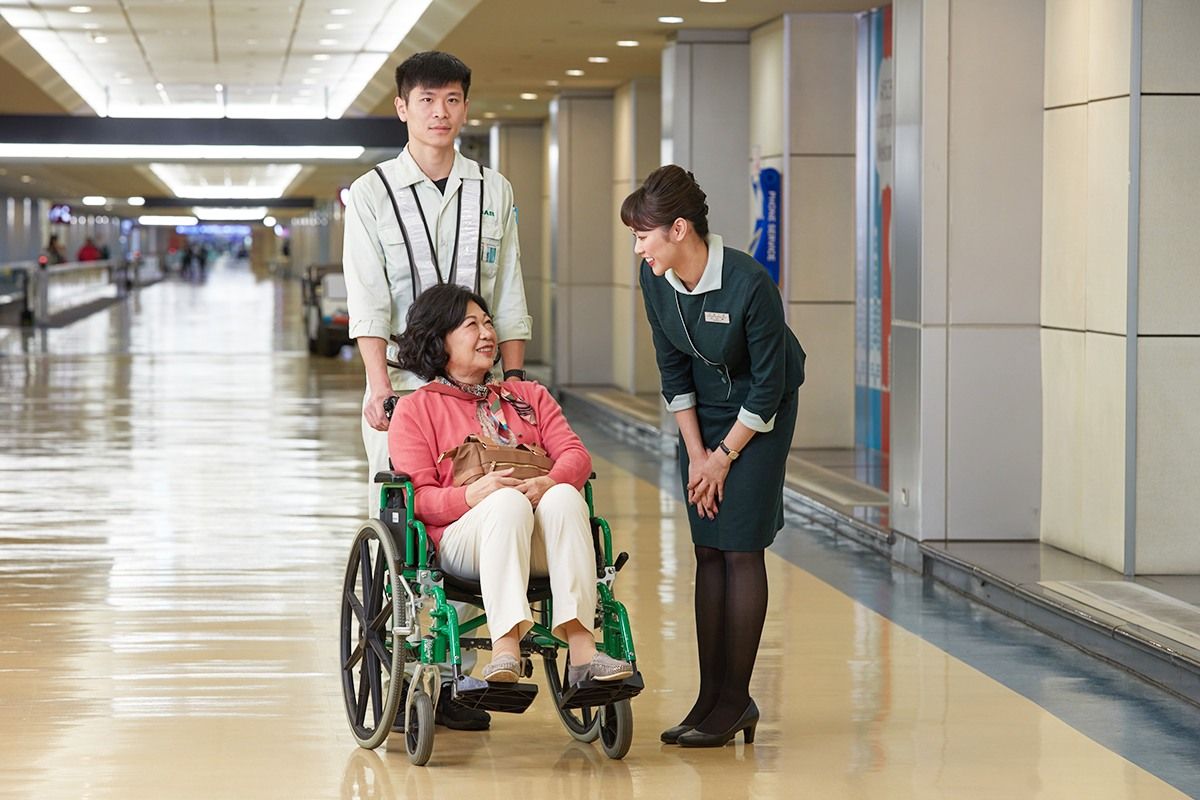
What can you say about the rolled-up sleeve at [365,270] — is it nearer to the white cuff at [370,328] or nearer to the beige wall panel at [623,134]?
the white cuff at [370,328]

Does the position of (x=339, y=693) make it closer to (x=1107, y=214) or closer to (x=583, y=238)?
(x=1107, y=214)

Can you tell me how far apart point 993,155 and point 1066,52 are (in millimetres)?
475

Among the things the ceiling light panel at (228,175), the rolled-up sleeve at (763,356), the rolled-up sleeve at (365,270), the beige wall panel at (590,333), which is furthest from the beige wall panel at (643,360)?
the ceiling light panel at (228,175)

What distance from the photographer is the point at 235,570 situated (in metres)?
6.95

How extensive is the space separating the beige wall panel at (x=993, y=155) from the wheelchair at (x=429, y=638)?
314 centimetres

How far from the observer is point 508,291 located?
4531 millimetres

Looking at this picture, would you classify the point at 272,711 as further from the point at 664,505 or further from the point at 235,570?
the point at 664,505

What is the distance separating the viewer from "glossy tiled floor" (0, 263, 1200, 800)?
13.2 feet

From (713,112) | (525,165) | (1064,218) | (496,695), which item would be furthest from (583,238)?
(496,695)

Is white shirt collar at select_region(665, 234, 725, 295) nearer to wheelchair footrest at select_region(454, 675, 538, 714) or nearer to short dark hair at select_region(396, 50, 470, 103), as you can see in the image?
short dark hair at select_region(396, 50, 470, 103)

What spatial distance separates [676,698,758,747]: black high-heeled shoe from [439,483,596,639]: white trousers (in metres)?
0.52

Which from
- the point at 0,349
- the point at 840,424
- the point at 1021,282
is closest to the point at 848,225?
the point at 840,424

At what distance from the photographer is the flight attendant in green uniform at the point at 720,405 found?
13.6 feet

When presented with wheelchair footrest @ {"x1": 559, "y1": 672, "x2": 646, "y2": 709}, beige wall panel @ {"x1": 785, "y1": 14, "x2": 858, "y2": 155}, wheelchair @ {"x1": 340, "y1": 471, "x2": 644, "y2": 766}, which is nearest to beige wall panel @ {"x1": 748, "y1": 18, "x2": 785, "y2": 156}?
beige wall panel @ {"x1": 785, "y1": 14, "x2": 858, "y2": 155}
